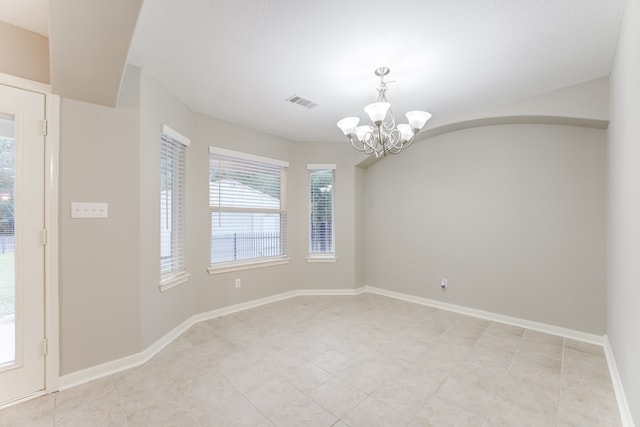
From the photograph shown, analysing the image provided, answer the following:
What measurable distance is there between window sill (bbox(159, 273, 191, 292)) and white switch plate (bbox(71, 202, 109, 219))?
2.84ft

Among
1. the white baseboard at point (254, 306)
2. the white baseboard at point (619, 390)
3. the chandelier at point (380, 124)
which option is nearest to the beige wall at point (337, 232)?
the white baseboard at point (254, 306)

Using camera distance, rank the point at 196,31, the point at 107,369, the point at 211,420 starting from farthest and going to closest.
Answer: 1. the point at 107,369
2. the point at 196,31
3. the point at 211,420

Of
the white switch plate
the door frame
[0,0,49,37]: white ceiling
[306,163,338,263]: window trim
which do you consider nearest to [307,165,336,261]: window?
[306,163,338,263]: window trim

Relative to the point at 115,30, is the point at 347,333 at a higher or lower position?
lower

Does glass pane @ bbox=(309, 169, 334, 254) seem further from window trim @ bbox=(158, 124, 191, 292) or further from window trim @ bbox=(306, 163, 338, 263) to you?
window trim @ bbox=(158, 124, 191, 292)

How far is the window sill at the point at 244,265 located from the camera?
3.66 meters

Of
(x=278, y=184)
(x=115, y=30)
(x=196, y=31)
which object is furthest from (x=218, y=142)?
(x=115, y=30)

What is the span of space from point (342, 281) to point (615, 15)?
398 centimetres

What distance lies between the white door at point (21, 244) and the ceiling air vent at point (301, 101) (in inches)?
78.5

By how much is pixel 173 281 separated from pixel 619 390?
3780 millimetres

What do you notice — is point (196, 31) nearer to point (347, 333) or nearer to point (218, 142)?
point (218, 142)

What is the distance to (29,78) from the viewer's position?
2029 millimetres

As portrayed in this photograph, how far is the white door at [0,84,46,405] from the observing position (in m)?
1.96

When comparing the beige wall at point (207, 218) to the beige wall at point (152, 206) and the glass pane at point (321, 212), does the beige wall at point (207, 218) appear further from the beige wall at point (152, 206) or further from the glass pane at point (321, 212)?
the glass pane at point (321, 212)
